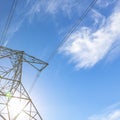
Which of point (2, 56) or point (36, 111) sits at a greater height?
point (2, 56)

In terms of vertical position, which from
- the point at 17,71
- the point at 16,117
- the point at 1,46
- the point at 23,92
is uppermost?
the point at 1,46

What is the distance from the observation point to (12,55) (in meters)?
20.8

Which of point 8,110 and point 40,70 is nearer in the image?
point 8,110

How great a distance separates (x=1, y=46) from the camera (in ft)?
67.3

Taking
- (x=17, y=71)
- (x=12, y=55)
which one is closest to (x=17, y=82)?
(x=17, y=71)

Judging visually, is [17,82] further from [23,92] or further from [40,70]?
[40,70]

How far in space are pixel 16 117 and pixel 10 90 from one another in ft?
8.18

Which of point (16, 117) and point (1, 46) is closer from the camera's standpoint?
point (16, 117)

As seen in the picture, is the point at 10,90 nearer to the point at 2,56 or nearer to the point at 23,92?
the point at 23,92

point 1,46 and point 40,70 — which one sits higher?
point 1,46

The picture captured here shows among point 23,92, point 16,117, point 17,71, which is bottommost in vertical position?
point 16,117

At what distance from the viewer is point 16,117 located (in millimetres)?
19266

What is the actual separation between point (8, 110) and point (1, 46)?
4.71 metres

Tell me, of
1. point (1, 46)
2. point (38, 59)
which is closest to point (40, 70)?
point (38, 59)
